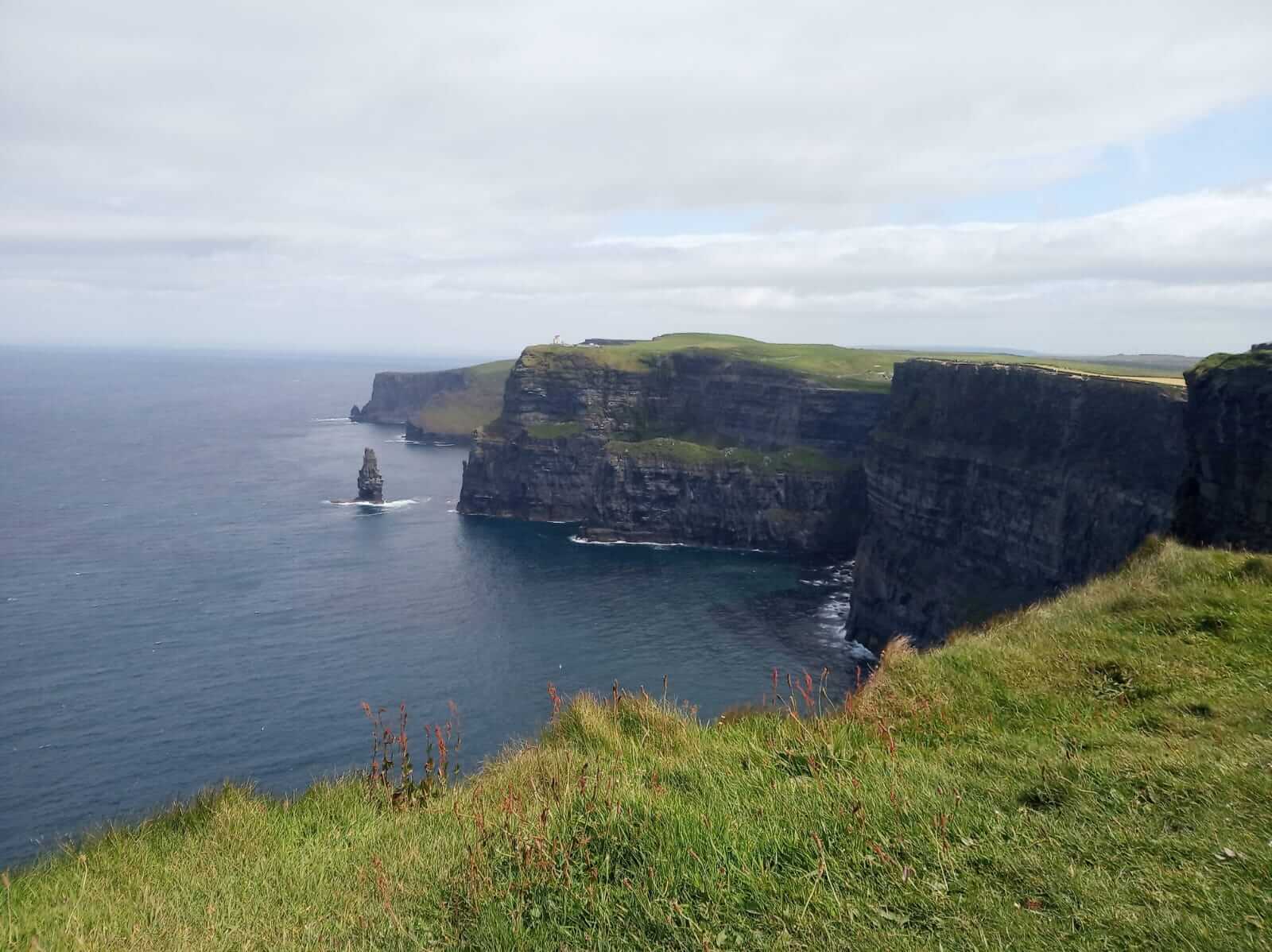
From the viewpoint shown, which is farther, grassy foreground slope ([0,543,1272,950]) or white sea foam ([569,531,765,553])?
white sea foam ([569,531,765,553])

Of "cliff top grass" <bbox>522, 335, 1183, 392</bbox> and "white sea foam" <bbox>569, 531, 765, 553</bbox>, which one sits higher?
"cliff top grass" <bbox>522, 335, 1183, 392</bbox>

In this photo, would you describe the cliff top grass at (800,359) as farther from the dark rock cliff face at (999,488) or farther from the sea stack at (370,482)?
the dark rock cliff face at (999,488)

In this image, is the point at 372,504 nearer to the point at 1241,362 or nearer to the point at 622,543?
the point at 622,543

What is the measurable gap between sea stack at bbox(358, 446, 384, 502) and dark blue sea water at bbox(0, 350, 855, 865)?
15.4 ft

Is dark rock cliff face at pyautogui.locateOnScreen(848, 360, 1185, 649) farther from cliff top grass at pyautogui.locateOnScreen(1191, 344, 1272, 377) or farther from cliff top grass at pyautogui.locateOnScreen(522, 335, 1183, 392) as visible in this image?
cliff top grass at pyautogui.locateOnScreen(522, 335, 1183, 392)

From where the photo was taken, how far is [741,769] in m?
8.66

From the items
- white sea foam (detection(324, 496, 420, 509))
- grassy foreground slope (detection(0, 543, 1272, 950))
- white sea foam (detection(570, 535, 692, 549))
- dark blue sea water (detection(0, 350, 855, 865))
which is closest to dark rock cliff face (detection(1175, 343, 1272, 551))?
grassy foreground slope (detection(0, 543, 1272, 950))

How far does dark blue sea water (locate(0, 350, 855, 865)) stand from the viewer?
2100 inches

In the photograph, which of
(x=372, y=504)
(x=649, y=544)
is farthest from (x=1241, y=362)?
(x=372, y=504)

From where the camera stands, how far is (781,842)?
6859 mm

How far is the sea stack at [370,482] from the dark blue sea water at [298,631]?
15.4 feet

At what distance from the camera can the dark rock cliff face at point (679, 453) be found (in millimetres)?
127688

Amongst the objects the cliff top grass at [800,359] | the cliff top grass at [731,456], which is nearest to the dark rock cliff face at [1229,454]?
the cliff top grass at [731,456]

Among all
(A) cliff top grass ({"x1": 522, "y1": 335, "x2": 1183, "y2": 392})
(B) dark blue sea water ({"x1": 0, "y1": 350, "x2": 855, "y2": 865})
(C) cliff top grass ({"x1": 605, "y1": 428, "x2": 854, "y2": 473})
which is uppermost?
(A) cliff top grass ({"x1": 522, "y1": 335, "x2": 1183, "y2": 392})
